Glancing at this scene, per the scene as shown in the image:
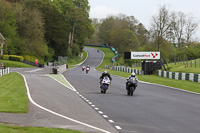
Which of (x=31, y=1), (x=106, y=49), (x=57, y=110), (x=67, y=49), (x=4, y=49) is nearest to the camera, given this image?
(x=57, y=110)

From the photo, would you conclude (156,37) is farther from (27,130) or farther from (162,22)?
(27,130)

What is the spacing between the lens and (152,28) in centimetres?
7969

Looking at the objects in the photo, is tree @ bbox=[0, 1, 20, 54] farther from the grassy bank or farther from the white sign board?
the grassy bank

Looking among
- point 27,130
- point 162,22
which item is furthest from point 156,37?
point 27,130

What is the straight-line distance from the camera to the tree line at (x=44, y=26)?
75.8 m

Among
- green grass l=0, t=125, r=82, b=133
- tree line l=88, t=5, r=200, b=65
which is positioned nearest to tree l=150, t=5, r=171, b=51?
tree line l=88, t=5, r=200, b=65

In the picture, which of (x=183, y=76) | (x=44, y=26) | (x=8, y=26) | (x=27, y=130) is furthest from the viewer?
(x=44, y=26)

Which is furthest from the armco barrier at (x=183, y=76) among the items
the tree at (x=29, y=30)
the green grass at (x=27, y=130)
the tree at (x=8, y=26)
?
the tree at (x=29, y=30)

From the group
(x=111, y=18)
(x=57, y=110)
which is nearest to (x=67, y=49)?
(x=111, y=18)

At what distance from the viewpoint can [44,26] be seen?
9412 centimetres

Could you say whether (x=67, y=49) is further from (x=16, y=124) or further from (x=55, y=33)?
(x=16, y=124)

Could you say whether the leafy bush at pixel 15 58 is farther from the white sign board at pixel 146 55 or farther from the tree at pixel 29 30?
the white sign board at pixel 146 55

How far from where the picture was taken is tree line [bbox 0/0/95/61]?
75.8m

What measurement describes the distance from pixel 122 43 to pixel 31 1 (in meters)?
42.4
